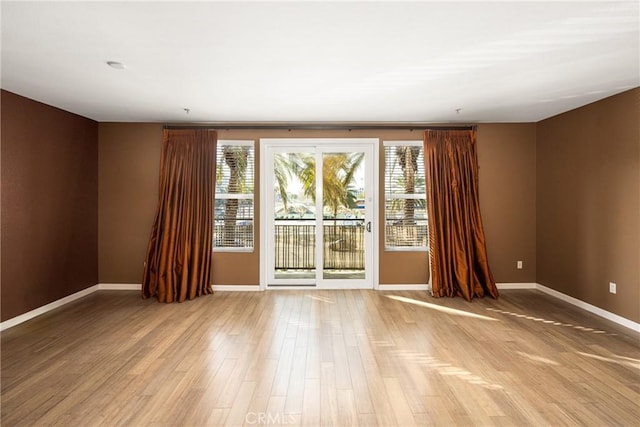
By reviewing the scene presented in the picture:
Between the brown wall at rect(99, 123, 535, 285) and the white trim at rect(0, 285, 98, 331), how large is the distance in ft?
1.01

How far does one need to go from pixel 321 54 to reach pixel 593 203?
3.66 meters

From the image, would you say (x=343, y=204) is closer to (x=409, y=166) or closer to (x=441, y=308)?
(x=409, y=166)

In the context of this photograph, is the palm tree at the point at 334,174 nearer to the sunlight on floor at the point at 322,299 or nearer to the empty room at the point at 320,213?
the empty room at the point at 320,213

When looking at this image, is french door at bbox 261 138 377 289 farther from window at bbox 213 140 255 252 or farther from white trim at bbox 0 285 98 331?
white trim at bbox 0 285 98 331

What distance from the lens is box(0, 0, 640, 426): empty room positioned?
2.29 metres

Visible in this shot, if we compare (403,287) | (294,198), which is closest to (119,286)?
(294,198)

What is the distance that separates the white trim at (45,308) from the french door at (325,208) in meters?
2.46

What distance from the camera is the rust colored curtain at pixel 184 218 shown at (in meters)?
4.86

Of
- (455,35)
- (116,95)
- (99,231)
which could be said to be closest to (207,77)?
(116,95)

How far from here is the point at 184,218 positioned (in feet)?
16.2

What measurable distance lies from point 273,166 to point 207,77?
7.02ft

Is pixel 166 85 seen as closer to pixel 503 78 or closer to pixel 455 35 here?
pixel 455 35

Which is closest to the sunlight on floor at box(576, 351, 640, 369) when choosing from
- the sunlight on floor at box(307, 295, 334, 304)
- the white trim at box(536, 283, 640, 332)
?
the white trim at box(536, 283, 640, 332)

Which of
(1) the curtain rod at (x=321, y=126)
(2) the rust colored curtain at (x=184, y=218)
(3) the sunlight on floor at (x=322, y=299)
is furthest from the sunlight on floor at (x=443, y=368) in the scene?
(1) the curtain rod at (x=321, y=126)
